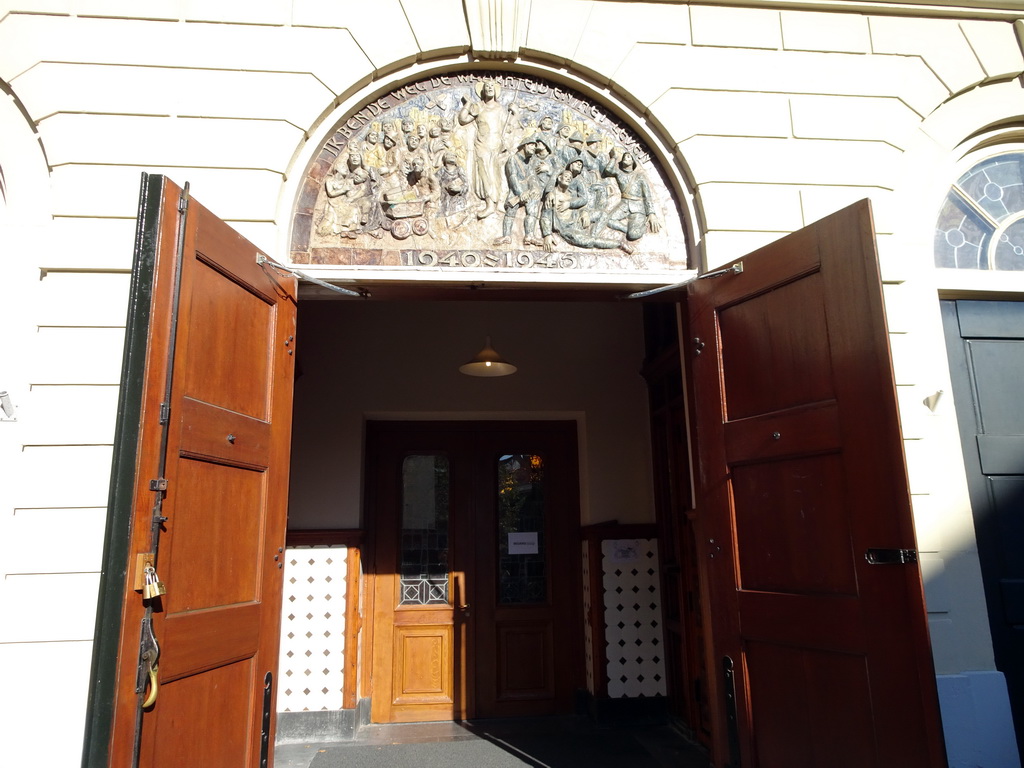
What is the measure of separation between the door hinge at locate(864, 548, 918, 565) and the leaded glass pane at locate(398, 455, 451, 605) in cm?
373

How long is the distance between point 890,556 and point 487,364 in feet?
10.1

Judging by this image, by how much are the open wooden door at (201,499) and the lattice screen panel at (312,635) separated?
237cm

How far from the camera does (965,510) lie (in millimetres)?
3225

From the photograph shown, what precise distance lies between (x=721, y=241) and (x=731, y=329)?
477mm

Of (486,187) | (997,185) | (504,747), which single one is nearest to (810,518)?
(486,187)

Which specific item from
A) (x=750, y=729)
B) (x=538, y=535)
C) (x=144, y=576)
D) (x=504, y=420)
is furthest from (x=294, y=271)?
(x=538, y=535)

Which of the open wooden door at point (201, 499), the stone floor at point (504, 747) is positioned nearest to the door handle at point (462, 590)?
the stone floor at point (504, 747)

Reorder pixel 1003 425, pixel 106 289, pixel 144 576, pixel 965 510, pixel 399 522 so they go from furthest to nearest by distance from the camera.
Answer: pixel 399 522, pixel 1003 425, pixel 965 510, pixel 106 289, pixel 144 576

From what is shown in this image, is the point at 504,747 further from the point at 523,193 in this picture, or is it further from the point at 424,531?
the point at 523,193

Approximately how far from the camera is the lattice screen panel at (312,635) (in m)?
5.05

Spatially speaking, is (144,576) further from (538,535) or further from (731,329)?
(538,535)

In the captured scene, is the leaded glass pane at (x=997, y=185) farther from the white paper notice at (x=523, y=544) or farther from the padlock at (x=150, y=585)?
the padlock at (x=150, y=585)

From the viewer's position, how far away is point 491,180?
337 centimetres

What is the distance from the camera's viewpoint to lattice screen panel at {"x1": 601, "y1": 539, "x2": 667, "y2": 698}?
5328mm
